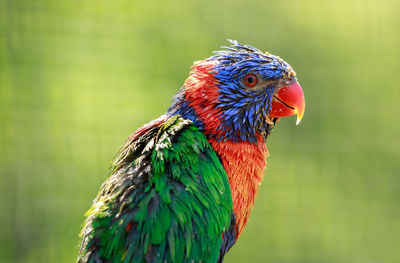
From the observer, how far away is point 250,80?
2.69 metres

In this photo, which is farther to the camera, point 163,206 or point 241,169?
point 241,169

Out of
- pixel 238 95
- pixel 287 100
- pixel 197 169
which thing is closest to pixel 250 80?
pixel 238 95

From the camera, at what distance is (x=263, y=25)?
7500 millimetres

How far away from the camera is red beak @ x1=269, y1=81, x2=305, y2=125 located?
275 centimetres

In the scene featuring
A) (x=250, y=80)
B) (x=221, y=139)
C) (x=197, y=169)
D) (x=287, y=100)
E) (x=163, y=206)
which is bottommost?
(x=163, y=206)

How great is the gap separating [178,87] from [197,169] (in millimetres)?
4434

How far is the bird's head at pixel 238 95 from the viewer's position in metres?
2.62

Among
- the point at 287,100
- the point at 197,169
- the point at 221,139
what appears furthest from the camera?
the point at 287,100

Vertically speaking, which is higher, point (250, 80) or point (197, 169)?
point (250, 80)

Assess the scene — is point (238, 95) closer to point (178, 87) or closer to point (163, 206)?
point (163, 206)

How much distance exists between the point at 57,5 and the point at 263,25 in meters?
3.16

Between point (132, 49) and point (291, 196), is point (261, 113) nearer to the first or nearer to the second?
point (132, 49)

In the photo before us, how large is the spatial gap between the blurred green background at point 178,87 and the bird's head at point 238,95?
3754mm

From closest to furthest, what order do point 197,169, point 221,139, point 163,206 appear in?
point 163,206
point 197,169
point 221,139
